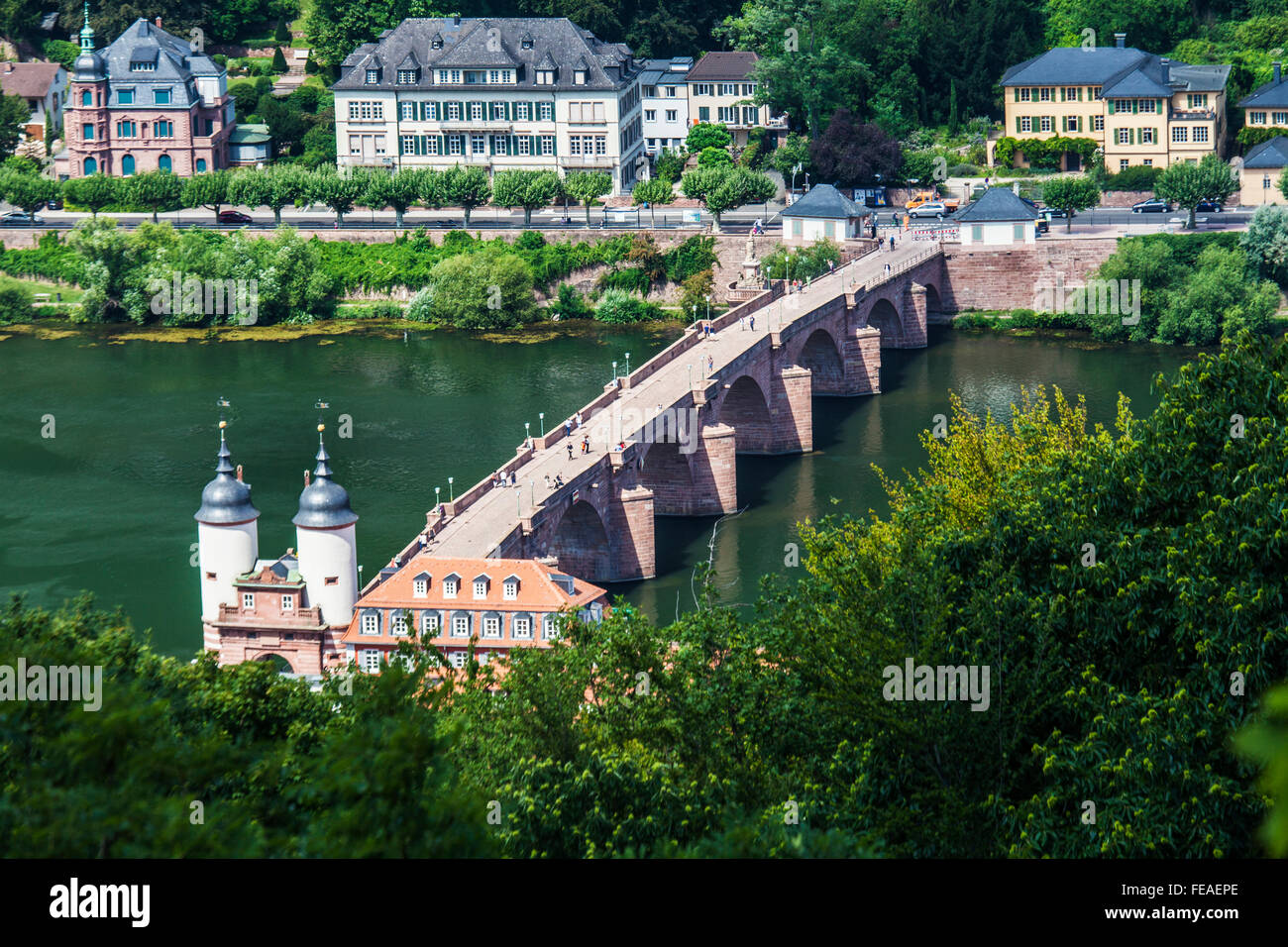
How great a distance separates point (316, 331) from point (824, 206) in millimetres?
27135

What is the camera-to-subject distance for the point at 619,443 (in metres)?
77.2

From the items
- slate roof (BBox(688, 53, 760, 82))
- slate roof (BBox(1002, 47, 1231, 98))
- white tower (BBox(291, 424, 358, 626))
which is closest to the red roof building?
white tower (BBox(291, 424, 358, 626))

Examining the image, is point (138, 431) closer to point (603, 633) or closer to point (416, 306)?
point (416, 306)

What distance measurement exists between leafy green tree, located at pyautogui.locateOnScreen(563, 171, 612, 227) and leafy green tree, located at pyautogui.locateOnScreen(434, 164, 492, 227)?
4.71 metres

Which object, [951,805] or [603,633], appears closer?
[951,805]

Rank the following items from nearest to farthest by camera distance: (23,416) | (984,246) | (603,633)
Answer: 1. (603,633)
2. (23,416)
3. (984,246)

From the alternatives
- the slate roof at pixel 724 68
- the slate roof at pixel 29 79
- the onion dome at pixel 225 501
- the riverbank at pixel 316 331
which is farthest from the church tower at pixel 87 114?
the onion dome at pixel 225 501

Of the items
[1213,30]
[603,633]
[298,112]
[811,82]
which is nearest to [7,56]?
[298,112]

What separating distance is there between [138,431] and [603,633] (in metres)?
53.4

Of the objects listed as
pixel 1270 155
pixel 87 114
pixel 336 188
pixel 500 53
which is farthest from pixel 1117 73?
pixel 87 114

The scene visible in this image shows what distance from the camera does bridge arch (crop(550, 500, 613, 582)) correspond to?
248 feet

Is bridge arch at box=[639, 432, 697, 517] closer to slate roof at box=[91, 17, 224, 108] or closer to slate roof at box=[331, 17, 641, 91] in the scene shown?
slate roof at box=[331, 17, 641, 91]

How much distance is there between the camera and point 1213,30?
137875 mm

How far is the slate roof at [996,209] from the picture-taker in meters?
120
